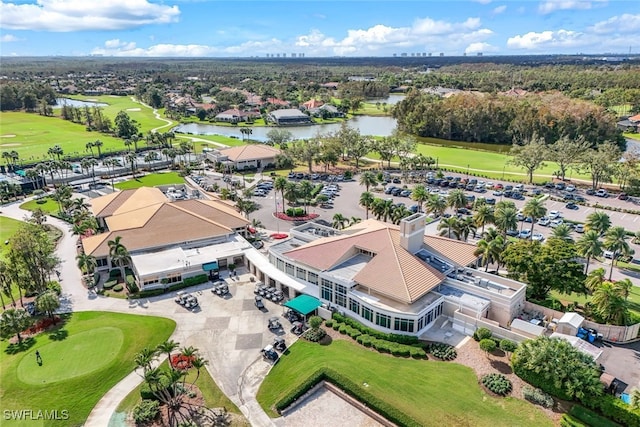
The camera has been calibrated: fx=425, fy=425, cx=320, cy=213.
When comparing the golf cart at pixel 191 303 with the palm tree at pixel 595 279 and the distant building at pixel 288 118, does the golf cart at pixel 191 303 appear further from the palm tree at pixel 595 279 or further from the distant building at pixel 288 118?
the distant building at pixel 288 118

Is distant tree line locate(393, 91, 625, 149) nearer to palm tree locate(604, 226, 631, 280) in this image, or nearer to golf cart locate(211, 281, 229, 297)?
palm tree locate(604, 226, 631, 280)

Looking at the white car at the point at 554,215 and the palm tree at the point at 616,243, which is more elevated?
the palm tree at the point at 616,243

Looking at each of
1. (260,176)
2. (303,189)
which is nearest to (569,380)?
(303,189)

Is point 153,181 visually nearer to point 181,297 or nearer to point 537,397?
point 181,297

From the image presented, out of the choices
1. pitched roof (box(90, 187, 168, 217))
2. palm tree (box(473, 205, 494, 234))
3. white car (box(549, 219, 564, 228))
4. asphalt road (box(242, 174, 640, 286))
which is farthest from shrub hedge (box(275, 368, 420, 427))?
white car (box(549, 219, 564, 228))

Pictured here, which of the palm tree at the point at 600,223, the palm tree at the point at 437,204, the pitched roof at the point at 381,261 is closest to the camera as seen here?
the pitched roof at the point at 381,261

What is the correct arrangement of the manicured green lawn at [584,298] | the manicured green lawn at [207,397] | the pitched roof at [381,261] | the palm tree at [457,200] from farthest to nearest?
the palm tree at [457,200]
the manicured green lawn at [584,298]
the pitched roof at [381,261]
the manicured green lawn at [207,397]

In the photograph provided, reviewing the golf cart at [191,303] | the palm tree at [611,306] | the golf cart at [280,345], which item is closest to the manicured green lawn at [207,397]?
the golf cart at [280,345]
